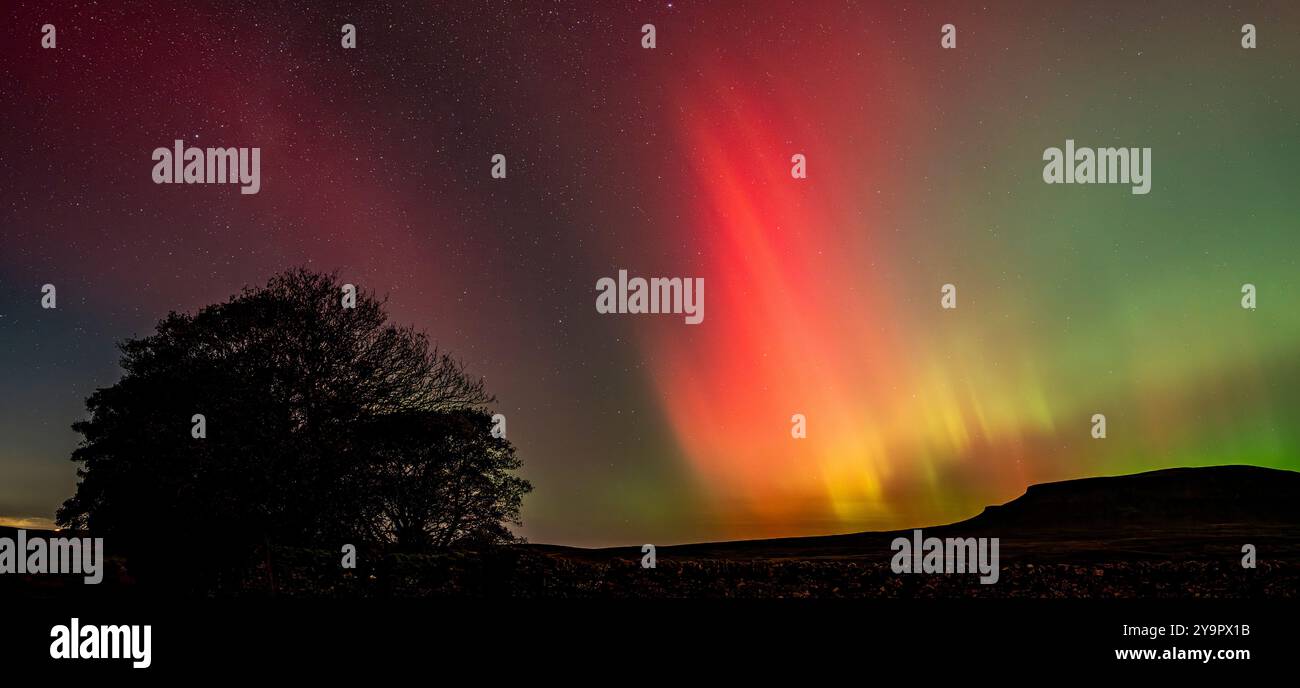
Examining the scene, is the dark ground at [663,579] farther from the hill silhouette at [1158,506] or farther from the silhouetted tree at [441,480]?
the hill silhouette at [1158,506]

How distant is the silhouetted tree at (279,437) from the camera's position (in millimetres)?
35875

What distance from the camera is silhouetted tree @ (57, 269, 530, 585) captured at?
35.9 metres

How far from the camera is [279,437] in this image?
3625 cm

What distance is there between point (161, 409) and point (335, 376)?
677 centimetres

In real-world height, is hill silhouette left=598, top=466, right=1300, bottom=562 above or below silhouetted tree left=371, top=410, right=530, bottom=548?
below

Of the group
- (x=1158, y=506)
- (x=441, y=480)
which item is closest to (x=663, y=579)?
(x=441, y=480)

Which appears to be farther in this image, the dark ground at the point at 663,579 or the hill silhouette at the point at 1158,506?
the hill silhouette at the point at 1158,506

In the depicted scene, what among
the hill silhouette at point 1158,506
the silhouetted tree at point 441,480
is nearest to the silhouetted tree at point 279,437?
the silhouetted tree at point 441,480
